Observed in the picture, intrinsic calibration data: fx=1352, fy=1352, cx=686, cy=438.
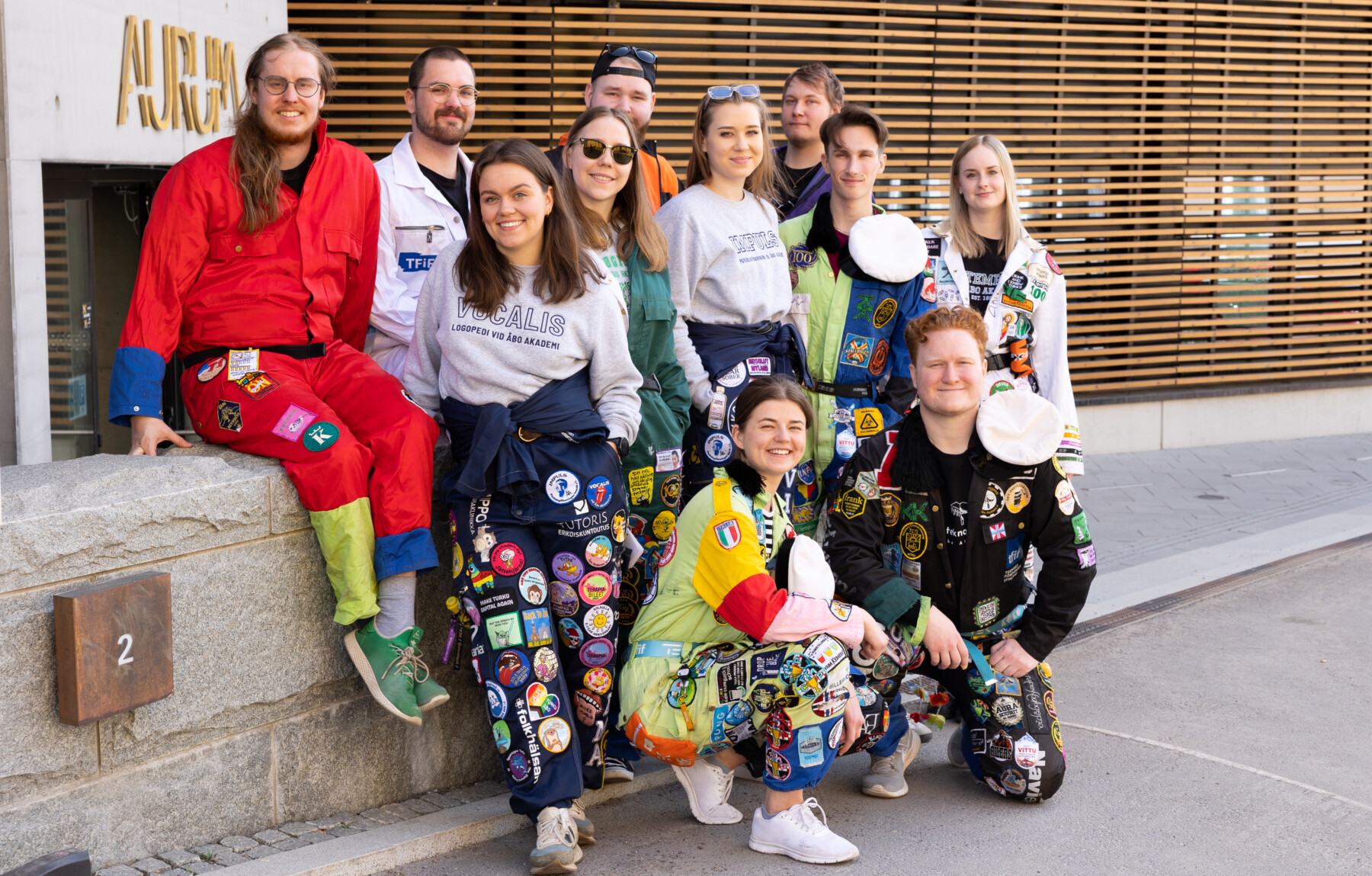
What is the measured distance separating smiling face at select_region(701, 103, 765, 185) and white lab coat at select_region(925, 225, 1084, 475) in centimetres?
89

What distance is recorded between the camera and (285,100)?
3.78 meters

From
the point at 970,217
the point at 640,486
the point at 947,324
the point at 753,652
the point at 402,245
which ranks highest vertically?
the point at 970,217

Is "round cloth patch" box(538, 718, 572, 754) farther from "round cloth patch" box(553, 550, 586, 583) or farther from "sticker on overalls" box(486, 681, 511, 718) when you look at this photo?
"round cloth patch" box(553, 550, 586, 583)

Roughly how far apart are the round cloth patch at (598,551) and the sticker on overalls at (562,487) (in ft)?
0.47

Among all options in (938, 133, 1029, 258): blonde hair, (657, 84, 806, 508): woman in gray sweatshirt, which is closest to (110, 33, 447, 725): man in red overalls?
(657, 84, 806, 508): woman in gray sweatshirt

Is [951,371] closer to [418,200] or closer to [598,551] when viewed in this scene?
[598,551]

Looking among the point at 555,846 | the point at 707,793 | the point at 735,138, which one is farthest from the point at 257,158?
the point at 707,793

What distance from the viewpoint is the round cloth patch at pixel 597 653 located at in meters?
3.81

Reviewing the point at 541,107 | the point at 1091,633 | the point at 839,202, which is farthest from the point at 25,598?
the point at 541,107

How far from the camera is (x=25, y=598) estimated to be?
3.07m

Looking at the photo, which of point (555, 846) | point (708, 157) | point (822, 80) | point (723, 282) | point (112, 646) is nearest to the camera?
point (112, 646)

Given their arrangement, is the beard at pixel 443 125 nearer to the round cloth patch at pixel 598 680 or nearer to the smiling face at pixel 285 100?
the smiling face at pixel 285 100

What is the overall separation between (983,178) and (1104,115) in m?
5.87

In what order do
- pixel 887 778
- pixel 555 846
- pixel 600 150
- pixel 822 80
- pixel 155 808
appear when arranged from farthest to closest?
pixel 822 80, pixel 887 778, pixel 600 150, pixel 555 846, pixel 155 808
